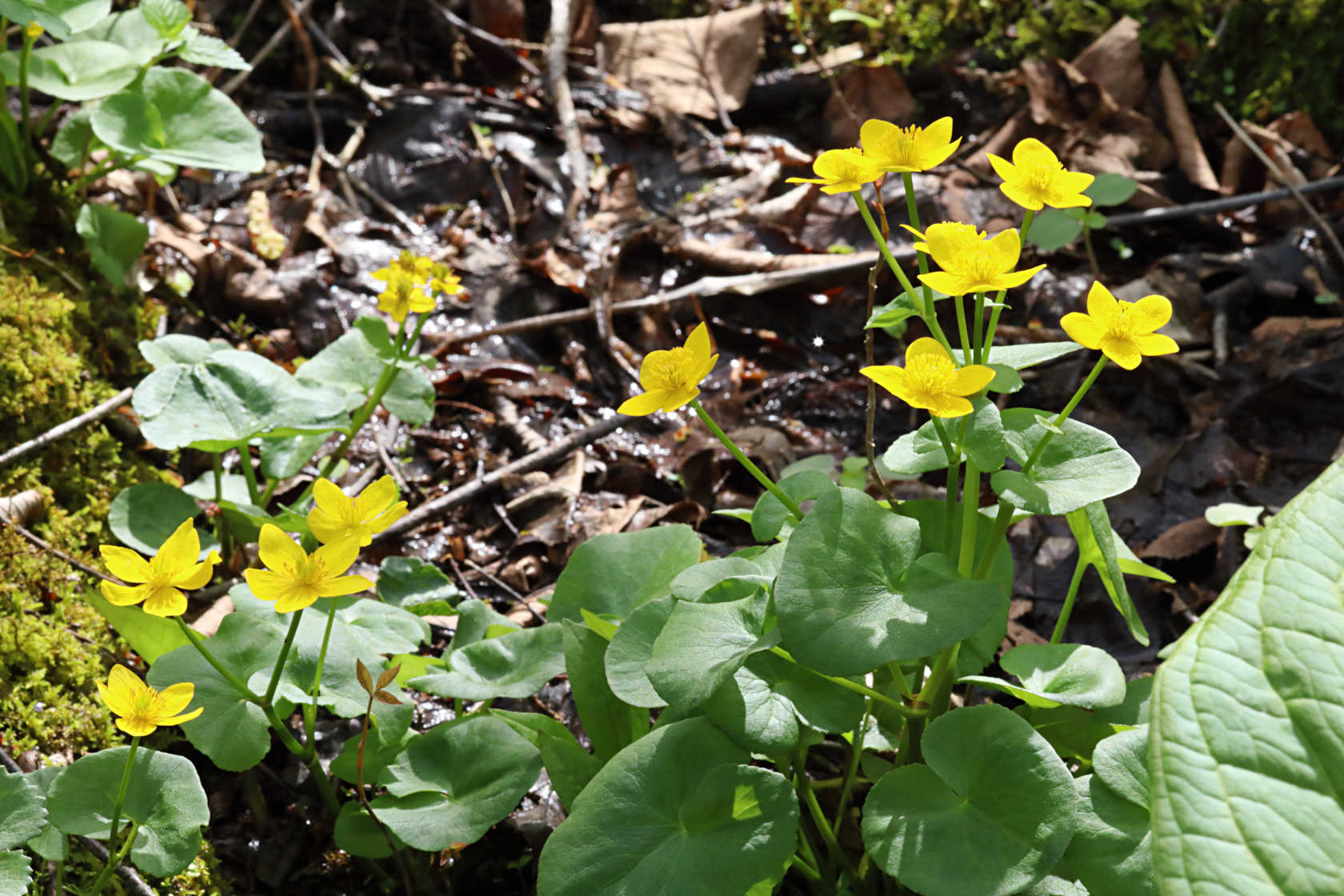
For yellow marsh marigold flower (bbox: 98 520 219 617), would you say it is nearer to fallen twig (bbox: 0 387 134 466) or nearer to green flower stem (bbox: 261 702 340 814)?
green flower stem (bbox: 261 702 340 814)

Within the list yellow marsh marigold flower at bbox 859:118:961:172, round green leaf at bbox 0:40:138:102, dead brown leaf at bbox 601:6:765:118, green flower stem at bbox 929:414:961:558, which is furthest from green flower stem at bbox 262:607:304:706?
dead brown leaf at bbox 601:6:765:118

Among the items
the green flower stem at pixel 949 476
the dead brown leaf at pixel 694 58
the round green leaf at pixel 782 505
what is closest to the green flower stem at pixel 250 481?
the round green leaf at pixel 782 505

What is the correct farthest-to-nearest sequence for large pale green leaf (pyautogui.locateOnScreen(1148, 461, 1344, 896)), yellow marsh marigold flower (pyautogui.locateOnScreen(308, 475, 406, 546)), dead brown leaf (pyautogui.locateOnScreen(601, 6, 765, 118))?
dead brown leaf (pyautogui.locateOnScreen(601, 6, 765, 118)), yellow marsh marigold flower (pyautogui.locateOnScreen(308, 475, 406, 546)), large pale green leaf (pyautogui.locateOnScreen(1148, 461, 1344, 896))

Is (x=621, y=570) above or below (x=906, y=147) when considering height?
below

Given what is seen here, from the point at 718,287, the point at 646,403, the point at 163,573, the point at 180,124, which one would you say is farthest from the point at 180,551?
the point at 718,287

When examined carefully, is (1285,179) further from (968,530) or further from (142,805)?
(142,805)
